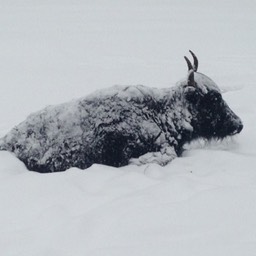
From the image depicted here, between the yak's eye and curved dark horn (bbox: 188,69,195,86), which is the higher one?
curved dark horn (bbox: 188,69,195,86)

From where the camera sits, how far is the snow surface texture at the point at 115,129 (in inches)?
200

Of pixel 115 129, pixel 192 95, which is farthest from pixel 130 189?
pixel 192 95

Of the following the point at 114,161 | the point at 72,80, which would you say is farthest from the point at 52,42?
the point at 114,161

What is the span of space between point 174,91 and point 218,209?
2479 mm

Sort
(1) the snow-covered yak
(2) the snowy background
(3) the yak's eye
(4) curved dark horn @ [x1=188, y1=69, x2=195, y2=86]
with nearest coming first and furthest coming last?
(2) the snowy background
(1) the snow-covered yak
(4) curved dark horn @ [x1=188, y1=69, x2=195, y2=86]
(3) the yak's eye

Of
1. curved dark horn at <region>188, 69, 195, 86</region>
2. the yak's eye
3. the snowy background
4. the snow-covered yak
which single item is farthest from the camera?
the yak's eye

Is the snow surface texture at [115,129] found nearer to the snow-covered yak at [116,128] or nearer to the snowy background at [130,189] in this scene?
the snow-covered yak at [116,128]

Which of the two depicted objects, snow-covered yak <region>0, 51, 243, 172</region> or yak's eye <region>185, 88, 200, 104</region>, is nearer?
snow-covered yak <region>0, 51, 243, 172</region>

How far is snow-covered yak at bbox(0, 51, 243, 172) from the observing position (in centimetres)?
509

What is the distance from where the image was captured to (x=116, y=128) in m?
5.11

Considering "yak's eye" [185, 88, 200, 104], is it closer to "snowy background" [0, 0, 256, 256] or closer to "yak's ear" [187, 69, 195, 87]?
"yak's ear" [187, 69, 195, 87]

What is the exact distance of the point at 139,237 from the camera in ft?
10.3

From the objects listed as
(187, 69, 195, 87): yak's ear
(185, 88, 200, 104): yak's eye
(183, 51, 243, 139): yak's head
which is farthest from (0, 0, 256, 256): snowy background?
(187, 69, 195, 87): yak's ear

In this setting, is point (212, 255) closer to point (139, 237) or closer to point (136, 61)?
point (139, 237)
